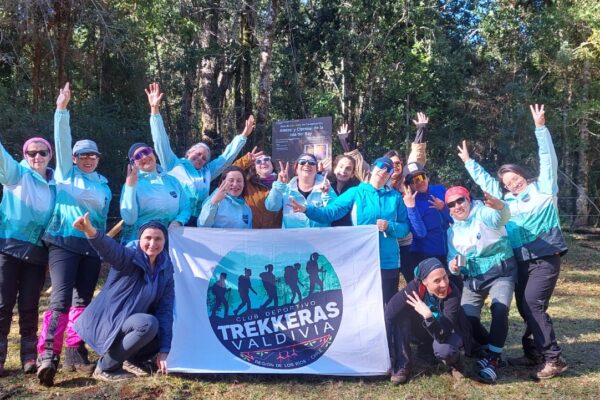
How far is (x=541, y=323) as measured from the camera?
15.7ft

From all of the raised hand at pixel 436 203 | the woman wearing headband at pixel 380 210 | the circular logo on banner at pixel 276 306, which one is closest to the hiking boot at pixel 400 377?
the circular logo on banner at pixel 276 306

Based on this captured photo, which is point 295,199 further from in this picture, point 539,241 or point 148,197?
point 539,241

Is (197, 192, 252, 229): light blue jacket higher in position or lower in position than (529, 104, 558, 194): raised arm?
lower

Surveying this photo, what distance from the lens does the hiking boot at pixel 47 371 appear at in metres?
4.41

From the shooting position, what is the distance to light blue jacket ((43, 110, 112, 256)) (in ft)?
15.1

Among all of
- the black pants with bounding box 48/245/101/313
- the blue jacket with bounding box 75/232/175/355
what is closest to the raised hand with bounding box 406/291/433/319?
the blue jacket with bounding box 75/232/175/355

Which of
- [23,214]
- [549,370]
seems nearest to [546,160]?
[549,370]

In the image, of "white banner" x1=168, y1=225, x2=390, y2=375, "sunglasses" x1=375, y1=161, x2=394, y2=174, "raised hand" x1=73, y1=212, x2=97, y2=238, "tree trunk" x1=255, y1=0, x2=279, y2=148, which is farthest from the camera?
"tree trunk" x1=255, y1=0, x2=279, y2=148

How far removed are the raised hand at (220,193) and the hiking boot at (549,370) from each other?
314cm

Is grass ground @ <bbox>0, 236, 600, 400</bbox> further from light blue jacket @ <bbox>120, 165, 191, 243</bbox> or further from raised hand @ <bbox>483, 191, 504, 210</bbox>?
raised hand @ <bbox>483, 191, 504, 210</bbox>

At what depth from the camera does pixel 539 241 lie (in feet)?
16.1

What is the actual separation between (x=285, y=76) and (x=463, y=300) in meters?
13.6

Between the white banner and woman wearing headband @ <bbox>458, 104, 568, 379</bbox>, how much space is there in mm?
1323

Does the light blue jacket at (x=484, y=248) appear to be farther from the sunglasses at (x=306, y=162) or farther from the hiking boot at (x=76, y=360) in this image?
the hiking boot at (x=76, y=360)
